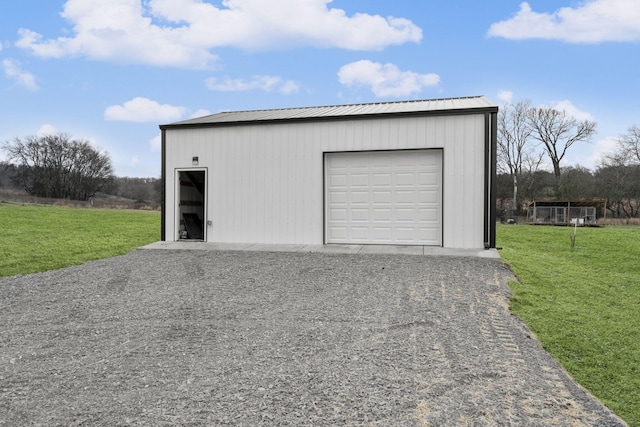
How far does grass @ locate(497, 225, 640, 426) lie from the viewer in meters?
3.41

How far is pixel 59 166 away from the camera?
39.4 meters

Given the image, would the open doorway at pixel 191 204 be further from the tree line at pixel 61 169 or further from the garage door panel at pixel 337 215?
the tree line at pixel 61 169

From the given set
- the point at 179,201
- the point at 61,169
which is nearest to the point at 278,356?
the point at 179,201

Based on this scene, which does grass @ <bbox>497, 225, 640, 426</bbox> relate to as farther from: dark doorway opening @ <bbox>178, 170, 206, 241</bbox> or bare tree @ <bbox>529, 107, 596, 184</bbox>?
bare tree @ <bbox>529, 107, 596, 184</bbox>

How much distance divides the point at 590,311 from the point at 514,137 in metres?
31.3

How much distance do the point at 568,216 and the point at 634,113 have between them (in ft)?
33.7

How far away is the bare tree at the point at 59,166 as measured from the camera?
38156 mm

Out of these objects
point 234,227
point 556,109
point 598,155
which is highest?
point 556,109

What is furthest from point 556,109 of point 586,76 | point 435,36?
point 435,36

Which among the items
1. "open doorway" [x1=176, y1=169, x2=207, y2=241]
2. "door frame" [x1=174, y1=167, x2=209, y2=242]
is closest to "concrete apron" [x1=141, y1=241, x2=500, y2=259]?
"door frame" [x1=174, y1=167, x2=209, y2=242]

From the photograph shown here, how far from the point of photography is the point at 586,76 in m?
17.7

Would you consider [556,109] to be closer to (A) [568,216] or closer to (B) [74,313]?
(A) [568,216]

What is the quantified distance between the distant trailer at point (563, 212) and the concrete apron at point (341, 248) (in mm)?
16030

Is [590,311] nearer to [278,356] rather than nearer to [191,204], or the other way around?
[278,356]
